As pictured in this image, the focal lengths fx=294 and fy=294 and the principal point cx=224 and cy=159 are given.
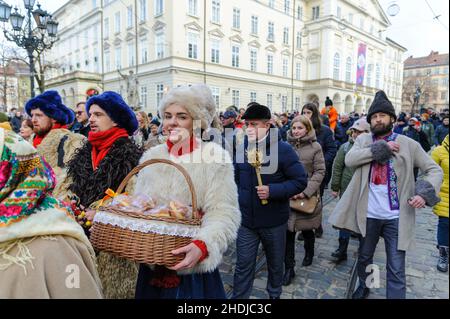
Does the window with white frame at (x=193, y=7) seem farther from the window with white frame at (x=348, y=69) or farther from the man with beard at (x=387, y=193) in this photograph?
the window with white frame at (x=348, y=69)

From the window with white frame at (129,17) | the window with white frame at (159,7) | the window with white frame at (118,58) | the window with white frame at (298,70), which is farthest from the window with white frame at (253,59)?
the window with white frame at (118,58)

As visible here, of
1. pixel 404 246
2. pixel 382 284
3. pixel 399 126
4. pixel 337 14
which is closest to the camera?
pixel 404 246

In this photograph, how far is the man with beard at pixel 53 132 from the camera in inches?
114

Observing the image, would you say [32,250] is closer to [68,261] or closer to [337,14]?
[68,261]

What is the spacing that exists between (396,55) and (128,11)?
43.6m

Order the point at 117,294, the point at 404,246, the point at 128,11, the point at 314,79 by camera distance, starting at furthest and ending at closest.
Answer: the point at 314,79 → the point at 128,11 → the point at 404,246 → the point at 117,294

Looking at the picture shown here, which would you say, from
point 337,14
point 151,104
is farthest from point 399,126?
point 337,14

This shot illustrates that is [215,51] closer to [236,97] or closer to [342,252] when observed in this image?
[236,97]

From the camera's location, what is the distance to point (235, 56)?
92.4 ft

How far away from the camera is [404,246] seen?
274 centimetres

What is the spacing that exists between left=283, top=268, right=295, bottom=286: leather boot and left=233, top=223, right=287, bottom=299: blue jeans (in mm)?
617

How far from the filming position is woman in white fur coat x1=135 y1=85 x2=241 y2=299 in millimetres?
1587

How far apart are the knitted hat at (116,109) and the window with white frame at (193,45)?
938 inches

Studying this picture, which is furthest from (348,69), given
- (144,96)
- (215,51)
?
(144,96)
